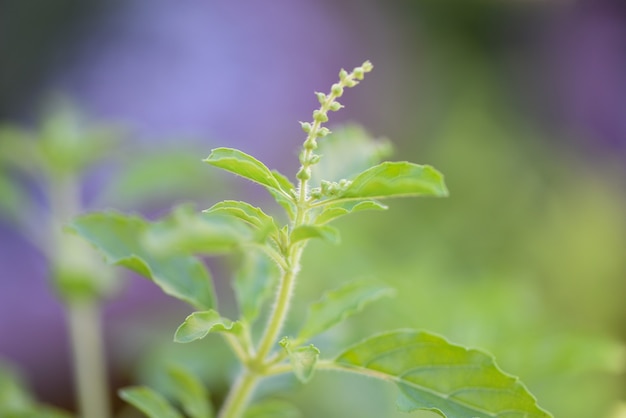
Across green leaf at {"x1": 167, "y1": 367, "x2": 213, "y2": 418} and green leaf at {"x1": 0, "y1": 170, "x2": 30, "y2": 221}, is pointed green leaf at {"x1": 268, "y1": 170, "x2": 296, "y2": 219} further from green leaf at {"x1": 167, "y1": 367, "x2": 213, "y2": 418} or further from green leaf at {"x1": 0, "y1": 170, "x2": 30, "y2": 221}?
green leaf at {"x1": 0, "y1": 170, "x2": 30, "y2": 221}

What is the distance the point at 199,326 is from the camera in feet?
1.48

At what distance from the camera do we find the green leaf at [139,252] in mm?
533

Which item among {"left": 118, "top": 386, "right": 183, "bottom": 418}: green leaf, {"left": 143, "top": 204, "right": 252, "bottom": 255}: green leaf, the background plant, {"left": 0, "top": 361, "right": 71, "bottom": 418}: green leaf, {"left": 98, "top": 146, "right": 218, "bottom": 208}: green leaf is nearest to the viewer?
{"left": 143, "top": 204, "right": 252, "bottom": 255}: green leaf

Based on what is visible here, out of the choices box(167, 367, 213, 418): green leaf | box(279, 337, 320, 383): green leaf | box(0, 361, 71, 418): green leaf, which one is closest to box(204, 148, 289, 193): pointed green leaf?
box(279, 337, 320, 383): green leaf

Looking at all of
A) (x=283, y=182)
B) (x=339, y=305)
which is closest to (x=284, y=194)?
(x=283, y=182)

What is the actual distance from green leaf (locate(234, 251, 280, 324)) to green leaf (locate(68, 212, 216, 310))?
0.03 m

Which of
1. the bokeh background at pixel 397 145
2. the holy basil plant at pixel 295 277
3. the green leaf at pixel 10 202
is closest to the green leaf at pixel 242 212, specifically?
the holy basil plant at pixel 295 277

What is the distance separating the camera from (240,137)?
2244 millimetres

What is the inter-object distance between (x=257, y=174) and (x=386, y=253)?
81cm

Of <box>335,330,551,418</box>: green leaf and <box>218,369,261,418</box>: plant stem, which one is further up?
<box>335,330,551,418</box>: green leaf

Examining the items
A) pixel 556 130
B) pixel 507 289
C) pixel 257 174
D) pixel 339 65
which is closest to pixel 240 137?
pixel 339 65

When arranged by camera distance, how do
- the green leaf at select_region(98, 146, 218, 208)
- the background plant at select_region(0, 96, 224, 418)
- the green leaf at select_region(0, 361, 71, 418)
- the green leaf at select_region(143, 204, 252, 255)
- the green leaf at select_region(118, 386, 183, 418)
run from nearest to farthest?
the green leaf at select_region(143, 204, 252, 255) < the green leaf at select_region(118, 386, 183, 418) < the green leaf at select_region(0, 361, 71, 418) < the background plant at select_region(0, 96, 224, 418) < the green leaf at select_region(98, 146, 218, 208)

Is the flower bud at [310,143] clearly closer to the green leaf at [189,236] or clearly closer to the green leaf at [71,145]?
the green leaf at [189,236]

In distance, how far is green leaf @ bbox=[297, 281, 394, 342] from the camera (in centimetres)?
54
